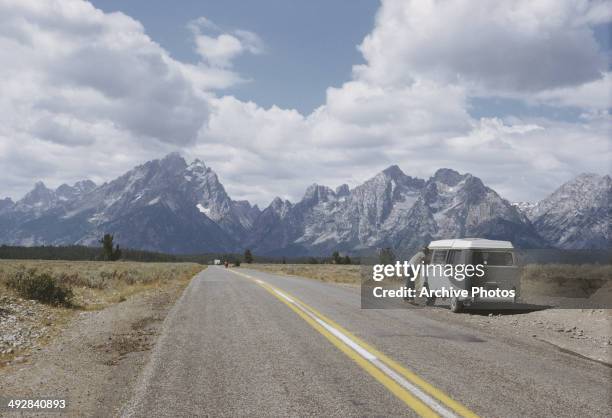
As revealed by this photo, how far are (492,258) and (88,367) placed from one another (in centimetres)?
1198

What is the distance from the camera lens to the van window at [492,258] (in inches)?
612

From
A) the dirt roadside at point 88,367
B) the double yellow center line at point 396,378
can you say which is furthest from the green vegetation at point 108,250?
the double yellow center line at point 396,378

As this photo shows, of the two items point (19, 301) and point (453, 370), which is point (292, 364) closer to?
point (453, 370)

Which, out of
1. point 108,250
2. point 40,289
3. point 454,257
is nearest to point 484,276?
point 454,257

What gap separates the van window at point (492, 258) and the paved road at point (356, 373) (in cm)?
472

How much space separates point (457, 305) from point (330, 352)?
Result: 860 centimetres

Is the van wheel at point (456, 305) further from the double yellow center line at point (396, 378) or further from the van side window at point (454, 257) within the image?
the double yellow center line at point (396, 378)

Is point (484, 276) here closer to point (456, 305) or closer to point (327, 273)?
point (456, 305)

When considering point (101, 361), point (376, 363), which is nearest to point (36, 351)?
point (101, 361)

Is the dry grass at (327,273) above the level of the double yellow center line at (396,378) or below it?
below

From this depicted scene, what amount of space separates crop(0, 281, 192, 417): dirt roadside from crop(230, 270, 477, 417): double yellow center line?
323 centimetres

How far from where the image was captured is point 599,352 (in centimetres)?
973

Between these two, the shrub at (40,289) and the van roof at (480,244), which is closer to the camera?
the van roof at (480,244)

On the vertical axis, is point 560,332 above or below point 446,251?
below
